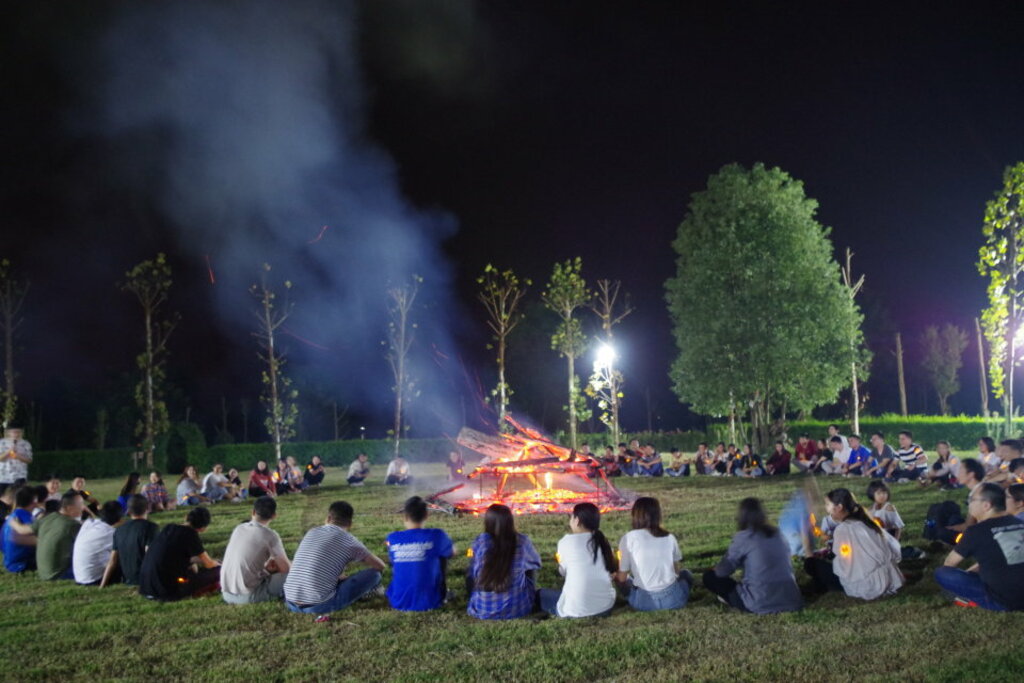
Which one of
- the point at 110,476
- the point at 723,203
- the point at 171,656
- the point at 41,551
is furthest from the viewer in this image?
the point at 110,476

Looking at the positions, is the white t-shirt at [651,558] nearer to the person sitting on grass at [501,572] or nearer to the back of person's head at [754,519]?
the back of person's head at [754,519]

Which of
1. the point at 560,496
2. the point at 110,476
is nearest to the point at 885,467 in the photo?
the point at 560,496

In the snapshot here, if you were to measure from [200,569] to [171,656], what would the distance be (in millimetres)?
2598

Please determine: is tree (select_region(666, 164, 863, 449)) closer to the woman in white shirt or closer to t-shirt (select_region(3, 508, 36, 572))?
the woman in white shirt

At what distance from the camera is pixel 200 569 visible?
8758 mm

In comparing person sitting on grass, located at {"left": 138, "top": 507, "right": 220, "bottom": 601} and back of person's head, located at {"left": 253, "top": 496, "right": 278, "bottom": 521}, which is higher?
back of person's head, located at {"left": 253, "top": 496, "right": 278, "bottom": 521}

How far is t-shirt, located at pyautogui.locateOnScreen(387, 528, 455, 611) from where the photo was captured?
725 centimetres

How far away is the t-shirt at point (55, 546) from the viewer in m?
9.70

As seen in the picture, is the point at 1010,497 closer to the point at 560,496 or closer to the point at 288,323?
the point at 560,496

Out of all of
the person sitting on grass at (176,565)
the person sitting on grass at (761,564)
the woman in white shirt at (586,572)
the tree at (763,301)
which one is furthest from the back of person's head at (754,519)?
the tree at (763,301)

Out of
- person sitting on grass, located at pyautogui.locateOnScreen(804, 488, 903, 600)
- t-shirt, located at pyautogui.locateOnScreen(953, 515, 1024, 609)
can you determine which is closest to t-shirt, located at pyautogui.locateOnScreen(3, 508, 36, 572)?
person sitting on grass, located at pyautogui.locateOnScreen(804, 488, 903, 600)

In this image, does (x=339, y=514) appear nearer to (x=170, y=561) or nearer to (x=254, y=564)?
(x=254, y=564)

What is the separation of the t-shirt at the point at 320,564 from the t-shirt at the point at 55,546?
3962 millimetres

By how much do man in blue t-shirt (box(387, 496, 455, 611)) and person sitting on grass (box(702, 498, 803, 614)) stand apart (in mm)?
2443
